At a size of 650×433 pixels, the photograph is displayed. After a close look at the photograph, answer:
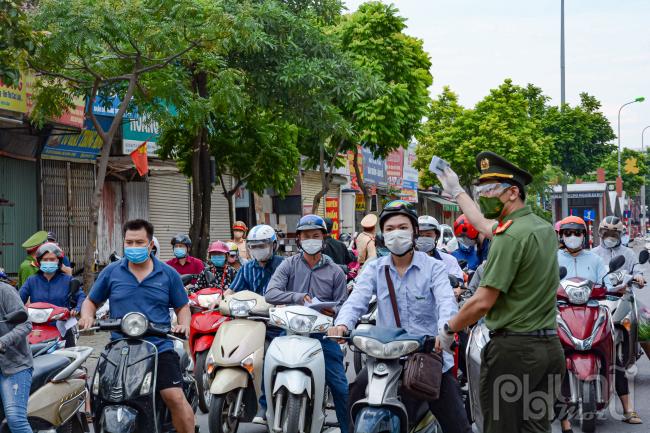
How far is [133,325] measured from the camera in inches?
243

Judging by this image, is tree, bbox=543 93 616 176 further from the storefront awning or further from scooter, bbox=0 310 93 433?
scooter, bbox=0 310 93 433

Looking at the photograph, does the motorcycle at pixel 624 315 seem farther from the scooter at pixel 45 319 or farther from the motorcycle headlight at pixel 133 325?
the scooter at pixel 45 319

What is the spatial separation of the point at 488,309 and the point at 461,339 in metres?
3.92

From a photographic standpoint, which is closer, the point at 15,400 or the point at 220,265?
the point at 15,400

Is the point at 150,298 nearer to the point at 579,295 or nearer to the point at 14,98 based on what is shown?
the point at 579,295

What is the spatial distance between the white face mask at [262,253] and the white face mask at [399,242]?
2627mm

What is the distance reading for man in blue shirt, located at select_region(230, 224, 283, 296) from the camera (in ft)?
27.7

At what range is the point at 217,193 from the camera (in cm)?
3059

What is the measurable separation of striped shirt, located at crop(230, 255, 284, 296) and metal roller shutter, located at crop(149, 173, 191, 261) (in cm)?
1662

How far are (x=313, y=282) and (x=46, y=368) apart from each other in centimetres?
218

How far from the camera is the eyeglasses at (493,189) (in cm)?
487

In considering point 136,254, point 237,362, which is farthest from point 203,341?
point 136,254

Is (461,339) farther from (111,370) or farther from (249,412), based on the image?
(111,370)

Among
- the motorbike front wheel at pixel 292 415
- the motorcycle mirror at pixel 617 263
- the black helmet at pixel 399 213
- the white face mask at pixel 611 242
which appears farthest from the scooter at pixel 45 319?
the white face mask at pixel 611 242
